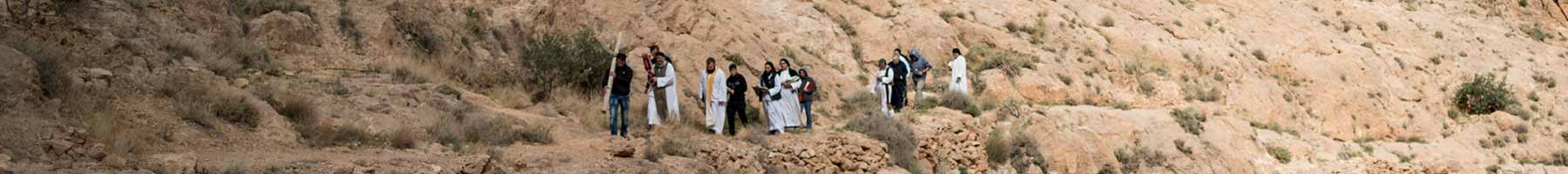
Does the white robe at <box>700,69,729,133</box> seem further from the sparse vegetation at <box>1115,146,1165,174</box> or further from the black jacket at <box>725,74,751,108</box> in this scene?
the sparse vegetation at <box>1115,146,1165,174</box>

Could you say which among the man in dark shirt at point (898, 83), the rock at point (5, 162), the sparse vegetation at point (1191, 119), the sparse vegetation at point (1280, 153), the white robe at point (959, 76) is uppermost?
the rock at point (5, 162)

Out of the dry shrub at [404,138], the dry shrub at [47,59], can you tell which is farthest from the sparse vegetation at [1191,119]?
the dry shrub at [47,59]

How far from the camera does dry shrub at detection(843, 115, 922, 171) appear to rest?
13.0 metres

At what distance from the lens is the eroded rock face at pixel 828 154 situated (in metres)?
11.6

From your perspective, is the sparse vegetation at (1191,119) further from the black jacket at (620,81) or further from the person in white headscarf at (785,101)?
the black jacket at (620,81)

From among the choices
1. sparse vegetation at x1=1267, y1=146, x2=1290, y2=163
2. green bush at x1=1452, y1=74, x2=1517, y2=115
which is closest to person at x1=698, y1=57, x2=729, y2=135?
sparse vegetation at x1=1267, y1=146, x2=1290, y2=163

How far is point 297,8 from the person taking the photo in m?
14.2

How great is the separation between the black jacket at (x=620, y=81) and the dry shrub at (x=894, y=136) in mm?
2447

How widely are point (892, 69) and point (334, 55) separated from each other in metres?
5.34

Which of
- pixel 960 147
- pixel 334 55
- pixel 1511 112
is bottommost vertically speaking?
pixel 1511 112

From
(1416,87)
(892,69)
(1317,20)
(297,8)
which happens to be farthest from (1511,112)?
(297,8)

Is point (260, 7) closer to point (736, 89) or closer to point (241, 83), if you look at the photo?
point (241, 83)

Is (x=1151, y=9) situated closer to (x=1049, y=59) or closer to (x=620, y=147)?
(x=1049, y=59)

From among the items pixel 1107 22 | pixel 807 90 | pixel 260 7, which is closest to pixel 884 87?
pixel 807 90
